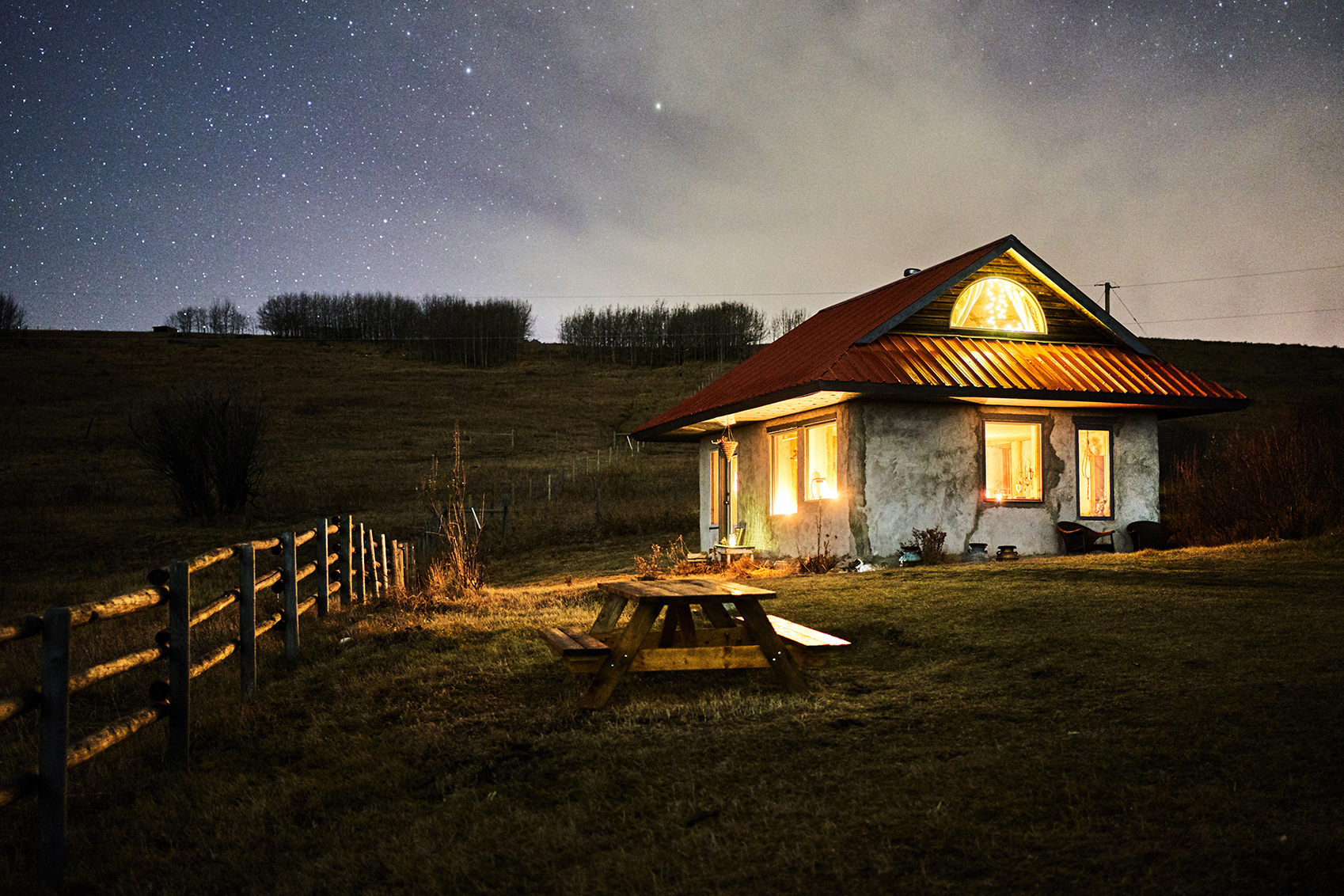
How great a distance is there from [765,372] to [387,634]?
9653 mm

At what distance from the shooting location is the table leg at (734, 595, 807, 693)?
650 cm

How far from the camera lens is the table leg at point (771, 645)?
650 cm

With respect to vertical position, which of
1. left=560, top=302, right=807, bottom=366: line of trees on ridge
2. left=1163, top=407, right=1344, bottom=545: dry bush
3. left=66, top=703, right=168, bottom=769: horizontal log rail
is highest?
left=560, top=302, right=807, bottom=366: line of trees on ridge

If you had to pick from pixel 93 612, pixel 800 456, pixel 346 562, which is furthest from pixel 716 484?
pixel 93 612

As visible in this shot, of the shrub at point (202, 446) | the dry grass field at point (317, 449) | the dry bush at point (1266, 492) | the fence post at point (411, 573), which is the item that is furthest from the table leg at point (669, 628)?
the shrub at point (202, 446)

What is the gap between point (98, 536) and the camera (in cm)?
2595

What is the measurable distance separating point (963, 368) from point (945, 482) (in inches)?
67.1

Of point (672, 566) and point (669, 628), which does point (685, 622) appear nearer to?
point (669, 628)

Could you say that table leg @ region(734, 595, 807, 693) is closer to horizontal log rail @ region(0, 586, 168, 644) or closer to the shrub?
horizontal log rail @ region(0, 586, 168, 644)

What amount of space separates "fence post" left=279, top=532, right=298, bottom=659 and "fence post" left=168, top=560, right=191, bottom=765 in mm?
2601

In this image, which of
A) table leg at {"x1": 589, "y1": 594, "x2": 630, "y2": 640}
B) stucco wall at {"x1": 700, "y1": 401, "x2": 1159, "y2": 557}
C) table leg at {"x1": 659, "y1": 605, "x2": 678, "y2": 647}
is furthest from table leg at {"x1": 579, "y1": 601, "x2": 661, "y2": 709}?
stucco wall at {"x1": 700, "y1": 401, "x2": 1159, "y2": 557}

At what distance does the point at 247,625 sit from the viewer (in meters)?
7.27

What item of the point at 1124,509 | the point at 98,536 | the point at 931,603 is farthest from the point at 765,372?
the point at 98,536

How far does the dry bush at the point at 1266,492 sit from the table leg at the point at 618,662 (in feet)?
39.3
